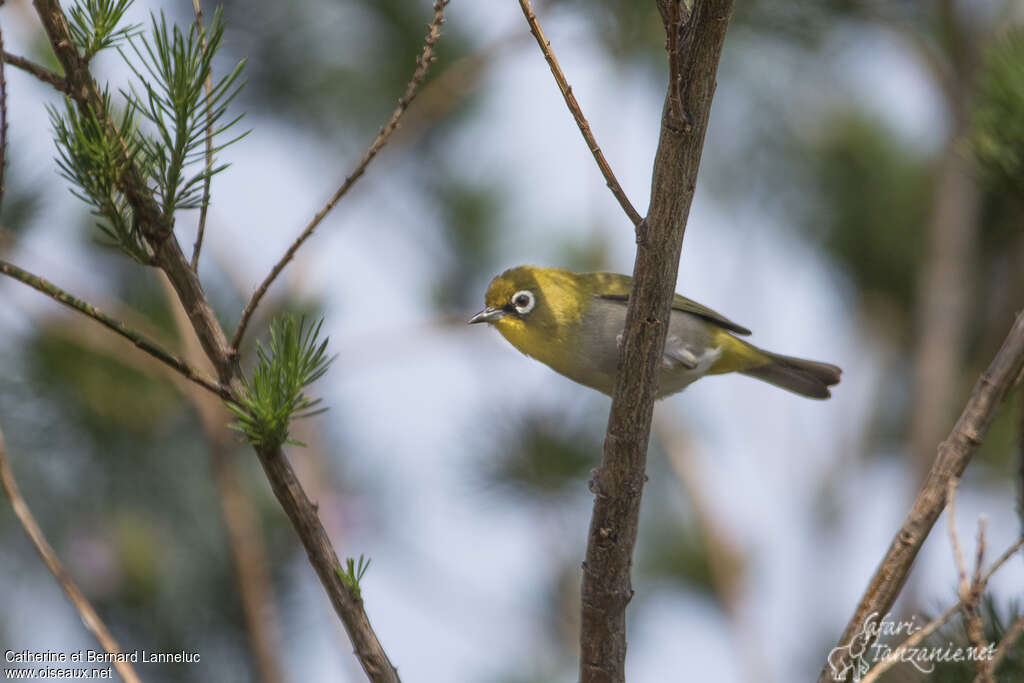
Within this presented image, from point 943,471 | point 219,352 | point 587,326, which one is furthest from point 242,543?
point 943,471

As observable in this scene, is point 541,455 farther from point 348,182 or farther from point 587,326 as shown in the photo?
point 348,182

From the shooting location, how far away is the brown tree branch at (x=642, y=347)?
86.0 inches

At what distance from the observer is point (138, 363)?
4598mm

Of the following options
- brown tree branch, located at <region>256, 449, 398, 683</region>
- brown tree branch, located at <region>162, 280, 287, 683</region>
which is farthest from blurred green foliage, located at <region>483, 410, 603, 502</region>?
brown tree branch, located at <region>256, 449, 398, 683</region>

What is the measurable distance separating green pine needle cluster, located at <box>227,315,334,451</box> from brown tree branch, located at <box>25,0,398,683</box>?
0.06 m

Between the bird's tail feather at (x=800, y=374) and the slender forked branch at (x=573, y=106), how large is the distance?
10.6 ft

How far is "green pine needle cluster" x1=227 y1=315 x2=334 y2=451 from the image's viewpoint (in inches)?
80.7

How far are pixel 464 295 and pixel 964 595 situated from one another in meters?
4.19

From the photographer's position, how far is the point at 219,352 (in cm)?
212

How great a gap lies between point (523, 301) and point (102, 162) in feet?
8.71

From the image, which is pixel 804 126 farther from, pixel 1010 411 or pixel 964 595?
pixel 964 595

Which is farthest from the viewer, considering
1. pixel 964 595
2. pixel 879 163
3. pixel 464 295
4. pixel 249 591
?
pixel 879 163

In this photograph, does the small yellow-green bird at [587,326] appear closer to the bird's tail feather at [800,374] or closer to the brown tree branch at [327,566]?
the bird's tail feather at [800,374]

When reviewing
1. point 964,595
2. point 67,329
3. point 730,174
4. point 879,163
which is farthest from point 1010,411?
point 67,329
